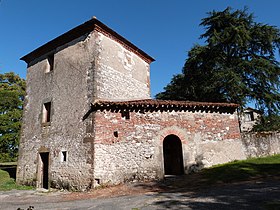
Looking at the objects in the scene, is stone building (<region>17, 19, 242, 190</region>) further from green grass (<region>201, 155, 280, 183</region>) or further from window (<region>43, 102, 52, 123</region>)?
green grass (<region>201, 155, 280, 183</region>)

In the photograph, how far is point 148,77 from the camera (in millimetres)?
14188

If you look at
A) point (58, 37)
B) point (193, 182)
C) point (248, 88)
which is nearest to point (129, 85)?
point (58, 37)

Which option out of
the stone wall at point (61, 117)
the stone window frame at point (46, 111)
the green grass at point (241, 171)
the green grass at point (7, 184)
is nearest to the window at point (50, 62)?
the stone wall at point (61, 117)

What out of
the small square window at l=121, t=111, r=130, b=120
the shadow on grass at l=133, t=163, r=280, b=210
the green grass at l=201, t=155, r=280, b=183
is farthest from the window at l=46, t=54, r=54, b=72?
the green grass at l=201, t=155, r=280, b=183

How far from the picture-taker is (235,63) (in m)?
17.7

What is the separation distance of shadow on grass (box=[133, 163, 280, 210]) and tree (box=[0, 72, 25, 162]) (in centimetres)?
1702

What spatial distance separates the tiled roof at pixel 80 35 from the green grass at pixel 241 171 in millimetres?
8125

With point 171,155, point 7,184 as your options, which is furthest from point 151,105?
point 7,184

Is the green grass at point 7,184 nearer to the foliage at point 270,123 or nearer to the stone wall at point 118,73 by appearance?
the stone wall at point 118,73

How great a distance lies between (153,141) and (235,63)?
39.7 feet

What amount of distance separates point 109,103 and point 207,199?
571 cm

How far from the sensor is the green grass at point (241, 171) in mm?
7941

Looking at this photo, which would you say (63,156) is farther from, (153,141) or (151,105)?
(151,105)

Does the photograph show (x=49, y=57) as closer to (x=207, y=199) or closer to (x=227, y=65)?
(x=207, y=199)
